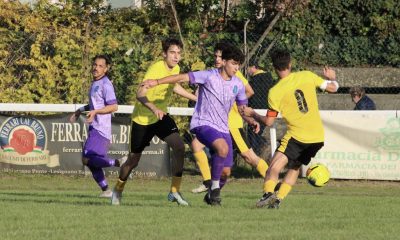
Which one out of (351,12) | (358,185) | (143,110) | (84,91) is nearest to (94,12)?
(84,91)

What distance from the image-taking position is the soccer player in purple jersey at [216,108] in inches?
506

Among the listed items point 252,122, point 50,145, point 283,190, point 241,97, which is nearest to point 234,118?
point 252,122

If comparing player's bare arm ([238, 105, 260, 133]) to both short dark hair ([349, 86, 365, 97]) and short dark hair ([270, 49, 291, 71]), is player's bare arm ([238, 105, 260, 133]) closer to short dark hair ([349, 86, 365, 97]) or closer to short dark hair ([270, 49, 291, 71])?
short dark hair ([270, 49, 291, 71])

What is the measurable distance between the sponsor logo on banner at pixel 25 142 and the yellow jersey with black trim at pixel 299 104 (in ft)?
28.3

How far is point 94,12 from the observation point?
78.2 feet

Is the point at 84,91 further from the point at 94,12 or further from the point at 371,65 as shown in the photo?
the point at 371,65

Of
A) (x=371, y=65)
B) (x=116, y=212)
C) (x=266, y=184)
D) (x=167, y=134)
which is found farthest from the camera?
(x=371, y=65)

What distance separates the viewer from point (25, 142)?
20453 millimetres

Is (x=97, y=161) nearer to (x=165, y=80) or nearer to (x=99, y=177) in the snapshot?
(x=99, y=177)

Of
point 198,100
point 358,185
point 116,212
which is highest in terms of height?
point 198,100

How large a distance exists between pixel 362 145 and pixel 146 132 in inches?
279

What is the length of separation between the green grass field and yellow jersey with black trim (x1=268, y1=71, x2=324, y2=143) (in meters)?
0.90

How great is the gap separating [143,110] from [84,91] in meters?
8.05

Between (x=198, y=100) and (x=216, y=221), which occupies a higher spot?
(x=198, y=100)
